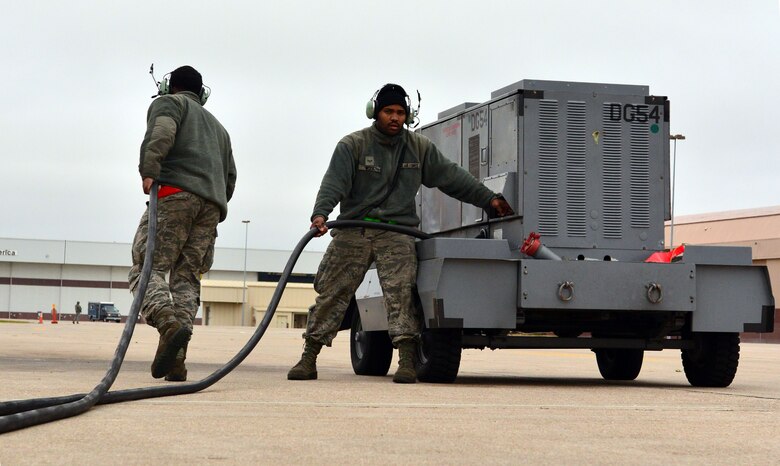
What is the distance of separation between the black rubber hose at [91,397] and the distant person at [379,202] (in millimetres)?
1680

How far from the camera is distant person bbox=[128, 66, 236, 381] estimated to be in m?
8.89

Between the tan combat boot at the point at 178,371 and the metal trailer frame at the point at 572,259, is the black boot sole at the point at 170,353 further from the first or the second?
the metal trailer frame at the point at 572,259

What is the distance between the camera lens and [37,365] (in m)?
11.6

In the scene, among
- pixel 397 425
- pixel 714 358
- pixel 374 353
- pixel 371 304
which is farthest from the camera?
pixel 374 353

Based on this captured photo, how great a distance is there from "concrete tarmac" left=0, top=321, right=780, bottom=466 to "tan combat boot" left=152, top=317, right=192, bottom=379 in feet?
0.54

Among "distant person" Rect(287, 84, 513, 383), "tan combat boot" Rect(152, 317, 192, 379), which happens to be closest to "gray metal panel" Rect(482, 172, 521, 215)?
"distant person" Rect(287, 84, 513, 383)

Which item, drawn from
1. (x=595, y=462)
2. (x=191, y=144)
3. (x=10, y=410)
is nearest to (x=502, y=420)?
(x=595, y=462)

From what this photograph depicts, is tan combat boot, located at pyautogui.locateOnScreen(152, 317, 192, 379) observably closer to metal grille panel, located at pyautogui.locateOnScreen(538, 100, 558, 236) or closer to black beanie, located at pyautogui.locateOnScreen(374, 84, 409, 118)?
black beanie, located at pyautogui.locateOnScreen(374, 84, 409, 118)

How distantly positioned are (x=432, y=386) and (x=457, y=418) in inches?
122

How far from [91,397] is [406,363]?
3818mm

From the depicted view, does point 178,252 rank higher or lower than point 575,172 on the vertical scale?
lower

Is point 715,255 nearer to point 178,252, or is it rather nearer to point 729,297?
Answer: point 729,297

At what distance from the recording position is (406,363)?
1004cm

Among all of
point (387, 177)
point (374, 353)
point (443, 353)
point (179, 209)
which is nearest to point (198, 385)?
point (179, 209)
